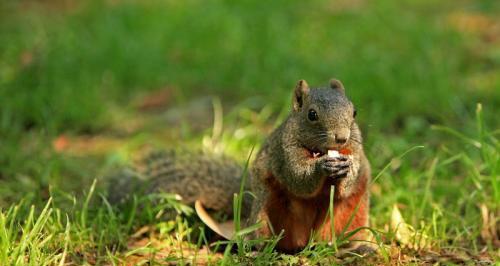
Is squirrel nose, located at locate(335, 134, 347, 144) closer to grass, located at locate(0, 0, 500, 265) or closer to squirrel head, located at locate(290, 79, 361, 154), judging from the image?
squirrel head, located at locate(290, 79, 361, 154)

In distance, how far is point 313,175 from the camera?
2973 millimetres

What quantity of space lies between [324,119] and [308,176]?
227 mm

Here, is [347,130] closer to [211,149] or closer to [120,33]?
[211,149]

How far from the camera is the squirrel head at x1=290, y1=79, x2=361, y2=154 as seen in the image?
293cm

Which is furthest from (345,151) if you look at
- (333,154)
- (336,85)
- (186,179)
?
(186,179)

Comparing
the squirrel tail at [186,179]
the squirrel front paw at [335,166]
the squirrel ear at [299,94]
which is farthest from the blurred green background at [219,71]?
the squirrel front paw at [335,166]

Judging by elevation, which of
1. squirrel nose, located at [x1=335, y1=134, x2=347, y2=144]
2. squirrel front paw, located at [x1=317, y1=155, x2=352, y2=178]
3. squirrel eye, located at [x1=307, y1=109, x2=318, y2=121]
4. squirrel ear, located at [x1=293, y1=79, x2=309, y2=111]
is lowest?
squirrel front paw, located at [x1=317, y1=155, x2=352, y2=178]

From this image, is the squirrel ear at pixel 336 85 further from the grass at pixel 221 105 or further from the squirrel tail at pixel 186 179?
the squirrel tail at pixel 186 179

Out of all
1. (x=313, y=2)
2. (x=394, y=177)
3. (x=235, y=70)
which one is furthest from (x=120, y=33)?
(x=394, y=177)

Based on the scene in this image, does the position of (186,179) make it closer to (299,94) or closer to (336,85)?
(299,94)

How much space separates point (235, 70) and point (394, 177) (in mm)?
2150

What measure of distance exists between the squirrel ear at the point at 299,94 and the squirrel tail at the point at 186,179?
598 mm

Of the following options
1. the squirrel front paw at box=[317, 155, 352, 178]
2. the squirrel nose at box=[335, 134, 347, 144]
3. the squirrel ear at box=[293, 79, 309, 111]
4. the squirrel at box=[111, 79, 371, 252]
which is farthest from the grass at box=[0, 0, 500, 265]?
the squirrel ear at box=[293, 79, 309, 111]

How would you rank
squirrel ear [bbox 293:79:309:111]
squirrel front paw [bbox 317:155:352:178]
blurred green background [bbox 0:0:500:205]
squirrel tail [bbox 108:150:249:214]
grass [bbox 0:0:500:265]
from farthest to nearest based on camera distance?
1. blurred green background [bbox 0:0:500:205]
2. squirrel tail [bbox 108:150:249:214]
3. grass [bbox 0:0:500:265]
4. squirrel ear [bbox 293:79:309:111]
5. squirrel front paw [bbox 317:155:352:178]
